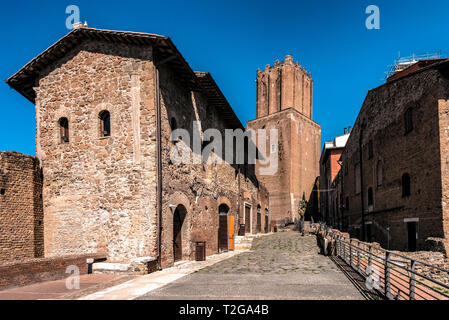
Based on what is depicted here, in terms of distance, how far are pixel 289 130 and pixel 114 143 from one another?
33.9 meters

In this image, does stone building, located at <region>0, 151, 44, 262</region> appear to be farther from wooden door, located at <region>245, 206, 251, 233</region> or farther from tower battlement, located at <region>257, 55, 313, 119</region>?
tower battlement, located at <region>257, 55, 313, 119</region>

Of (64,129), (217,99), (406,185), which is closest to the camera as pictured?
(64,129)

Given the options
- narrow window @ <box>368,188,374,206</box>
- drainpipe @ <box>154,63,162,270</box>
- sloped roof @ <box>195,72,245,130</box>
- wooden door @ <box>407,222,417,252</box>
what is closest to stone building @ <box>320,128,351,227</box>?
narrow window @ <box>368,188,374,206</box>

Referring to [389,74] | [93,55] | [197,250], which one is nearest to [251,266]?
[197,250]

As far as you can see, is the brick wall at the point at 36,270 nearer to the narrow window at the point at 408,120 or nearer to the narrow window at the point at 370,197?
the narrow window at the point at 408,120

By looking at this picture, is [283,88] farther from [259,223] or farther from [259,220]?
[259,223]

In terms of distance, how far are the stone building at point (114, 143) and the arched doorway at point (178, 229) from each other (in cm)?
4

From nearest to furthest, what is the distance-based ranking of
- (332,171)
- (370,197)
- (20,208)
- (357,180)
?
(20,208)
(370,197)
(357,180)
(332,171)

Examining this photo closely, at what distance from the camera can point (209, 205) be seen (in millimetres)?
14805

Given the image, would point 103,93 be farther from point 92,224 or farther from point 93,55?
point 92,224

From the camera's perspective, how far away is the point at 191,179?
12.7 meters

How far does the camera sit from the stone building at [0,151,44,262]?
409 inches

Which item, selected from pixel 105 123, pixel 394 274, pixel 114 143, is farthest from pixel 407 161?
pixel 105 123
